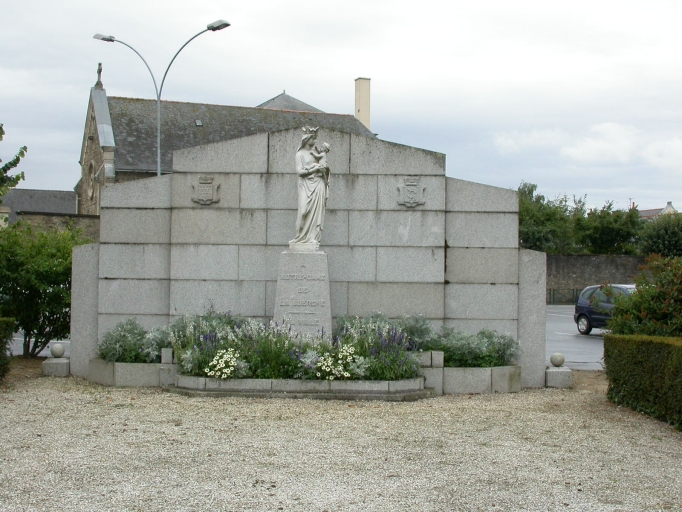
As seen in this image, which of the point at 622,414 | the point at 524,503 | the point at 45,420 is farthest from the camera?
the point at 622,414

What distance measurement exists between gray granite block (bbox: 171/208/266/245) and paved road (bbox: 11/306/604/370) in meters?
4.25

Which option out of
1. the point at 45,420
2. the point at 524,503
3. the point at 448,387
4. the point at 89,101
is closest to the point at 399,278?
the point at 448,387

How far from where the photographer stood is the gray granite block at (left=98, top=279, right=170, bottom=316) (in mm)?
12641

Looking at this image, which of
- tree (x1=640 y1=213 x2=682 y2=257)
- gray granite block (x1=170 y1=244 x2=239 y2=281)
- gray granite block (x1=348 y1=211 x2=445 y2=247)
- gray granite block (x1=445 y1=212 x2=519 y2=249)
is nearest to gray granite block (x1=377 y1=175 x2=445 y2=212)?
gray granite block (x1=348 y1=211 x2=445 y2=247)

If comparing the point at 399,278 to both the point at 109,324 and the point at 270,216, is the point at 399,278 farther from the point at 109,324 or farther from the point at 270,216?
the point at 109,324

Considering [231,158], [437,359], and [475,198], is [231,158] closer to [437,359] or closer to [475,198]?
[475,198]

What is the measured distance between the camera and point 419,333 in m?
11.7

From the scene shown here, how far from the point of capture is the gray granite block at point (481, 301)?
41.1 ft

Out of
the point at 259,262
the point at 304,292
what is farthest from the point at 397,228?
the point at 259,262

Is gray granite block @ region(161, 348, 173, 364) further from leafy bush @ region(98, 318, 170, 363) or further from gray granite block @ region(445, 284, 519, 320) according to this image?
gray granite block @ region(445, 284, 519, 320)

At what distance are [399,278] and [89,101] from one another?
34.3 metres

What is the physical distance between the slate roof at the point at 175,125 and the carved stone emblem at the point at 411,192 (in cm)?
2367

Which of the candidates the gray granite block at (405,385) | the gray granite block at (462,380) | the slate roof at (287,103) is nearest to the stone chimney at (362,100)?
the slate roof at (287,103)

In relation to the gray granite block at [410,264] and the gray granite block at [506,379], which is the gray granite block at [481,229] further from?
the gray granite block at [506,379]
